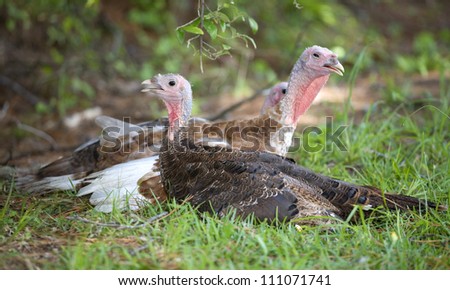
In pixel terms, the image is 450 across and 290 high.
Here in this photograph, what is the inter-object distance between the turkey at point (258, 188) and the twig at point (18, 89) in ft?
14.0

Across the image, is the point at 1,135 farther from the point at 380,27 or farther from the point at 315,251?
the point at 380,27

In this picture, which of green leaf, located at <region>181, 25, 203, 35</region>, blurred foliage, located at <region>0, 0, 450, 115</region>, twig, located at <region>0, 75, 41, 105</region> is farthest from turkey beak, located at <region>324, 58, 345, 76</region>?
twig, located at <region>0, 75, 41, 105</region>

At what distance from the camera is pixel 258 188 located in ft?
12.0

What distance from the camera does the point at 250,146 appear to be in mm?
4816

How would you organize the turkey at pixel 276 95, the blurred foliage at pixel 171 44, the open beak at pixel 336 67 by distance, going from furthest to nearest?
1. the blurred foliage at pixel 171 44
2. the turkey at pixel 276 95
3. the open beak at pixel 336 67

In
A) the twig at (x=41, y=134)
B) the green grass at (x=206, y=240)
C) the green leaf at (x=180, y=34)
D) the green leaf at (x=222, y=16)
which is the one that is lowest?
the twig at (x=41, y=134)

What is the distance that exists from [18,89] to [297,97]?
4.47 metres

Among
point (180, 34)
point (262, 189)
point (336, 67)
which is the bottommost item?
point (262, 189)

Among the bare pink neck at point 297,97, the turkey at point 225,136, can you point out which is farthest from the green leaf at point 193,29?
the bare pink neck at point 297,97

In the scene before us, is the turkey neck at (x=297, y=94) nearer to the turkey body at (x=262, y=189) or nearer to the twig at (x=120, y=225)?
the turkey body at (x=262, y=189)

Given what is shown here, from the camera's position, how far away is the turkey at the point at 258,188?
11.8ft

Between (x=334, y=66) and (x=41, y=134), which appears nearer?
(x=334, y=66)

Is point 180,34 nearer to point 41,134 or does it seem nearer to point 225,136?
point 225,136

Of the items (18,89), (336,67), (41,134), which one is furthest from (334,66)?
(18,89)
